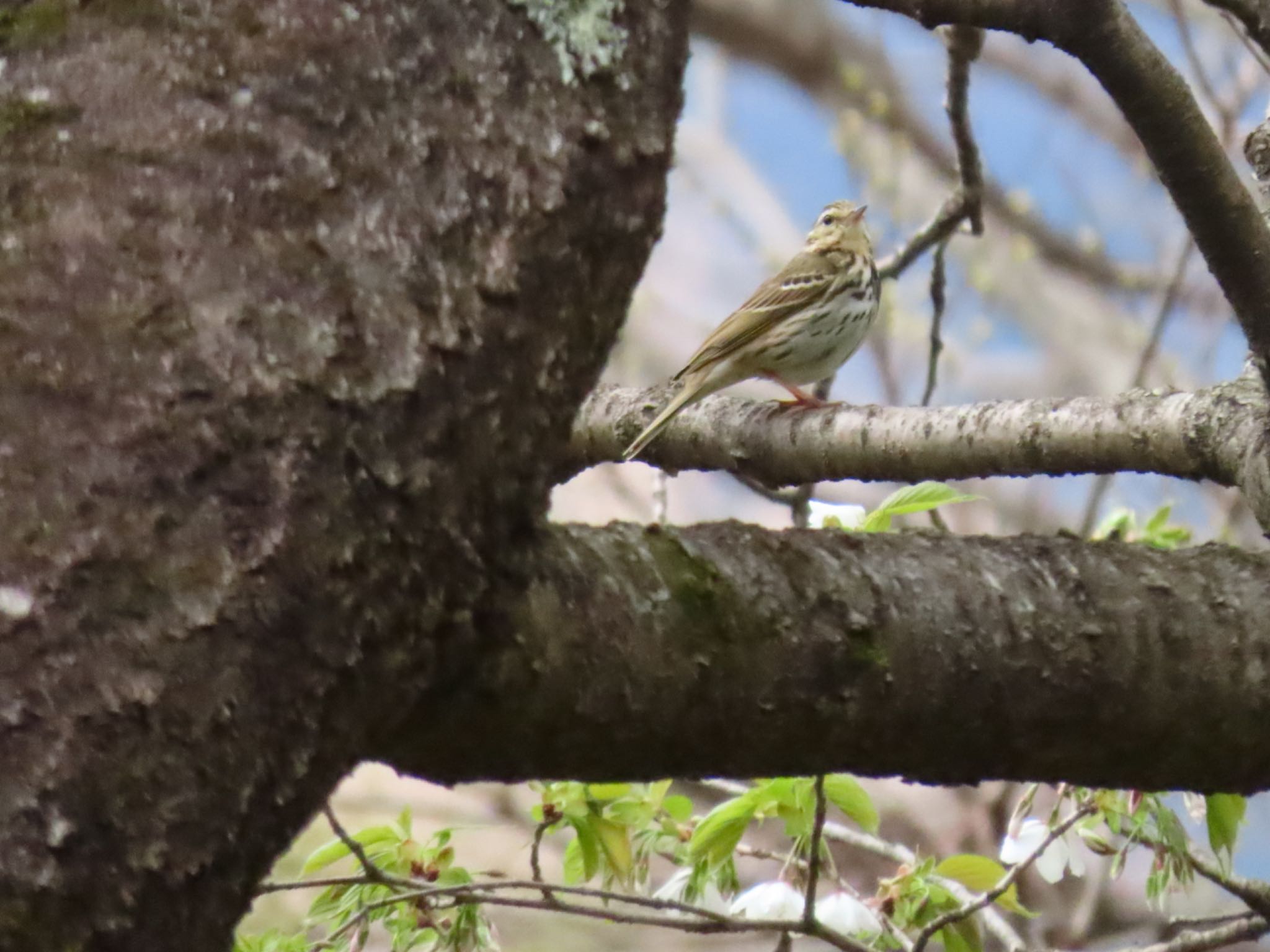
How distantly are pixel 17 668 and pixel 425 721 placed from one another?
0.28m

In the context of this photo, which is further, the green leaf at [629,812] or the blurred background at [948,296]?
the blurred background at [948,296]

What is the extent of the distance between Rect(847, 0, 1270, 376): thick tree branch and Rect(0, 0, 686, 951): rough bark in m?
0.45

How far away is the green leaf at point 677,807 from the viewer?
1.71 meters

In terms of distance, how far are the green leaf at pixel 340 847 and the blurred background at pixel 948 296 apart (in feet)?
8.63

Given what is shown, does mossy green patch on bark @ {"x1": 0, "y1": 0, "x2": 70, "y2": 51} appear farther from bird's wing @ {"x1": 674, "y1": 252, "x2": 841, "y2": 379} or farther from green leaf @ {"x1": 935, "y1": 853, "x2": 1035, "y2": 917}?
bird's wing @ {"x1": 674, "y1": 252, "x2": 841, "y2": 379}

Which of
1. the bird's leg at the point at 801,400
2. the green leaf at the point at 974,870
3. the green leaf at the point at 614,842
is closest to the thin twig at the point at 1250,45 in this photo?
the bird's leg at the point at 801,400

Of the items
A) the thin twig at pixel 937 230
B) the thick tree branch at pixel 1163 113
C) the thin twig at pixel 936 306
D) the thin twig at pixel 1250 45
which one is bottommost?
the thick tree branch at pixel 1163 113

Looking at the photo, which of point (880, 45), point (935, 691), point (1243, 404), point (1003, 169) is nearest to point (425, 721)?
point (935, 691)

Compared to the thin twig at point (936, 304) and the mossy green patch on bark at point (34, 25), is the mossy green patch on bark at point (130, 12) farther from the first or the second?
the thin twig at point (936, 304)

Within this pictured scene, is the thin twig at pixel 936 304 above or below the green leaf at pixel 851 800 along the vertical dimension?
above

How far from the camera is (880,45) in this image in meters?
9.47

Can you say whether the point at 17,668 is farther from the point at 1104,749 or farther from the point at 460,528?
Answer: the point at 1104,749

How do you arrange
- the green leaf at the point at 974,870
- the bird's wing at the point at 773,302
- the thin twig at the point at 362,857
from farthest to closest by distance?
the bird's wing at the point at 773,302 → the green leaf at the point at 974,870 → the thin twig at the point at 362,857

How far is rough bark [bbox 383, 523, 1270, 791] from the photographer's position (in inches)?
38.2
